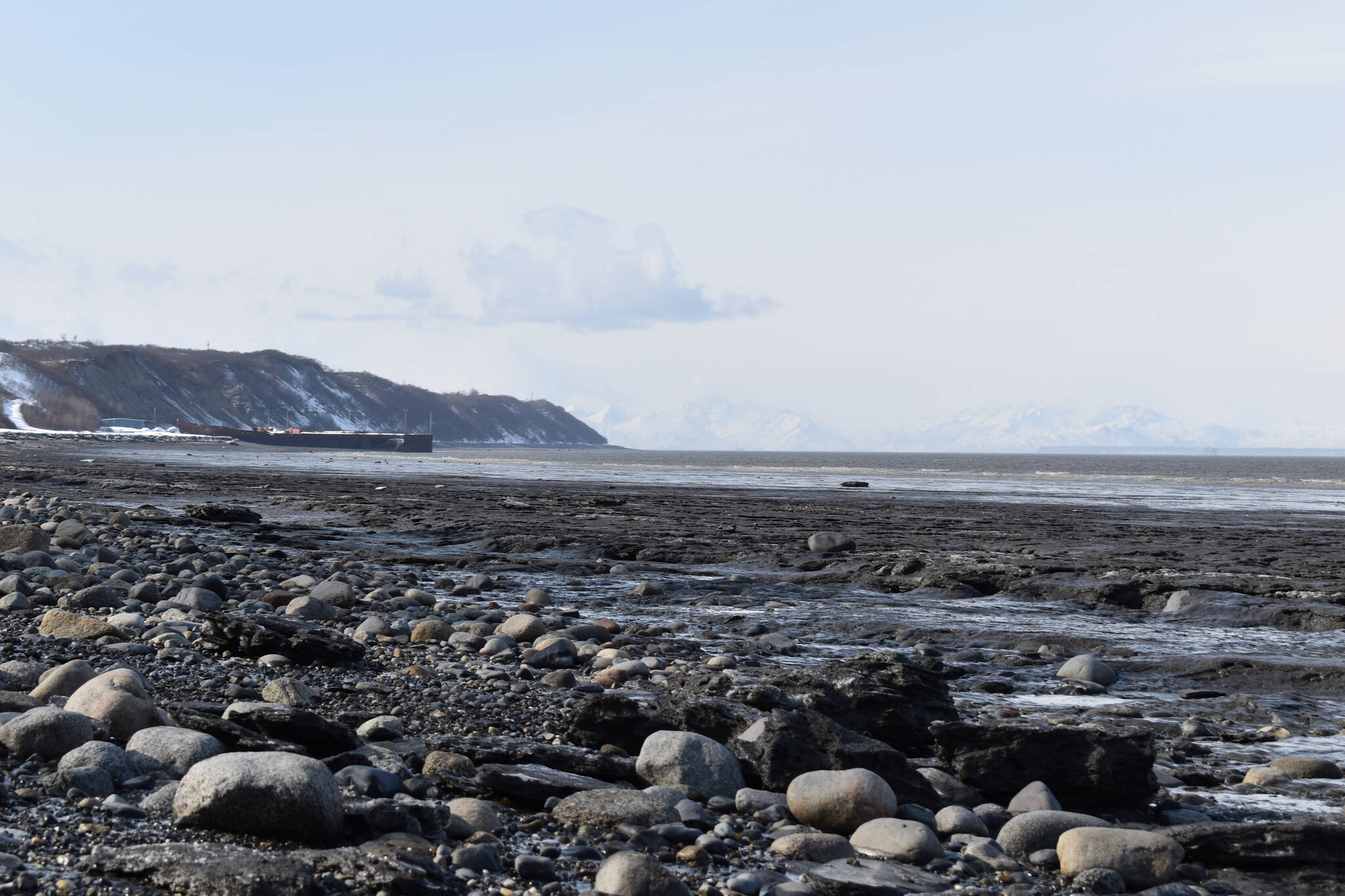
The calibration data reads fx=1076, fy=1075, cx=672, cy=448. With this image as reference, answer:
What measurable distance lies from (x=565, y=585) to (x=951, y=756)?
838cm

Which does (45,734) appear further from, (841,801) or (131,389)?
(131,389)

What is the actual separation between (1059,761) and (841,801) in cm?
137

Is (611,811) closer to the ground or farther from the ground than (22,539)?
closer to the ground

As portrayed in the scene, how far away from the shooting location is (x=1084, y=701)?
25.2ft

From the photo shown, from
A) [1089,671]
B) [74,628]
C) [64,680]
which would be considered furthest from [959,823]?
[74,628]

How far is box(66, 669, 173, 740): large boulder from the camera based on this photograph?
512 centimetres

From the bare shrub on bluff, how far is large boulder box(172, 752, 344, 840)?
156 metres

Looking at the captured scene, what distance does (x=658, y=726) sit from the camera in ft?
19.6

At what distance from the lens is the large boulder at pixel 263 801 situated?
160 inches

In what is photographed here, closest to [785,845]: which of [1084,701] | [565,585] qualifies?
[1084,701]

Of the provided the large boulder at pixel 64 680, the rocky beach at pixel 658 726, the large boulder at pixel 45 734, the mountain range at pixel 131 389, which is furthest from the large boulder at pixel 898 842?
the mountain range at pixel 131 389

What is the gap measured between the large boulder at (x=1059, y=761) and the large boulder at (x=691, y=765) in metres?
1.23

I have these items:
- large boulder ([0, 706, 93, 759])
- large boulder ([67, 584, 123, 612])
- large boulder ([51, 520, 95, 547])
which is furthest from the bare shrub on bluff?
large boulder ([0, 706, 93, 759])

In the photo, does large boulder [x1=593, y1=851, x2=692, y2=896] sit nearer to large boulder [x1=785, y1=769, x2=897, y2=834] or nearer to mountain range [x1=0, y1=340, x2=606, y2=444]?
large boulder [x1=785, y1=769, x2=897, y2=834]
